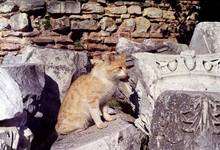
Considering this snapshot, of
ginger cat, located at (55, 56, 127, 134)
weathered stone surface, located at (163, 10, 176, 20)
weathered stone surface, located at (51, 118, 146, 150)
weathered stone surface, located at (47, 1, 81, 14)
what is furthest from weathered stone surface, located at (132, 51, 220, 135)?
weathered stone surface, located at (163, 10, 176, 20)

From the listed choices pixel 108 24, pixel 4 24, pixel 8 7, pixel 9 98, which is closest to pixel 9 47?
pixel 4 24

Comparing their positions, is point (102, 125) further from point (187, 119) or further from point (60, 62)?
point (60, 62)

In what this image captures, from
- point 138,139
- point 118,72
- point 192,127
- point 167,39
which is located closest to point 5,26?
point 167,39

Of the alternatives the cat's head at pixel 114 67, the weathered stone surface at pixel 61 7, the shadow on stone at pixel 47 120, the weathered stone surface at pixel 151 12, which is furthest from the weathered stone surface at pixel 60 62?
the weathered stone surface at pixel 151 12

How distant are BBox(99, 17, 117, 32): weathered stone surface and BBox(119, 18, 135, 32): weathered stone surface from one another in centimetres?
11

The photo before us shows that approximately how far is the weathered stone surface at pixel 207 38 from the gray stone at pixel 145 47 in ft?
2.83

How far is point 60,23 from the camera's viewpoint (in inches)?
325

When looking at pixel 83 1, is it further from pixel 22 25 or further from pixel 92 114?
pixel 92 114

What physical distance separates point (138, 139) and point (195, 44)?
7.23 ft

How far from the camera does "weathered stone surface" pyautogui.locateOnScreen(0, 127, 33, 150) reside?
4422 millimetres

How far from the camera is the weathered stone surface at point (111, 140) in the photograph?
4707 millimetres

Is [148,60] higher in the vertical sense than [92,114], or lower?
higher

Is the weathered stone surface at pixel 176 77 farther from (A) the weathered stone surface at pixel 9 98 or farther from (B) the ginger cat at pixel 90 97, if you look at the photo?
(A) the weathered stone surface at pixel 9 98

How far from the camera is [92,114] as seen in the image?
17.8 ft
